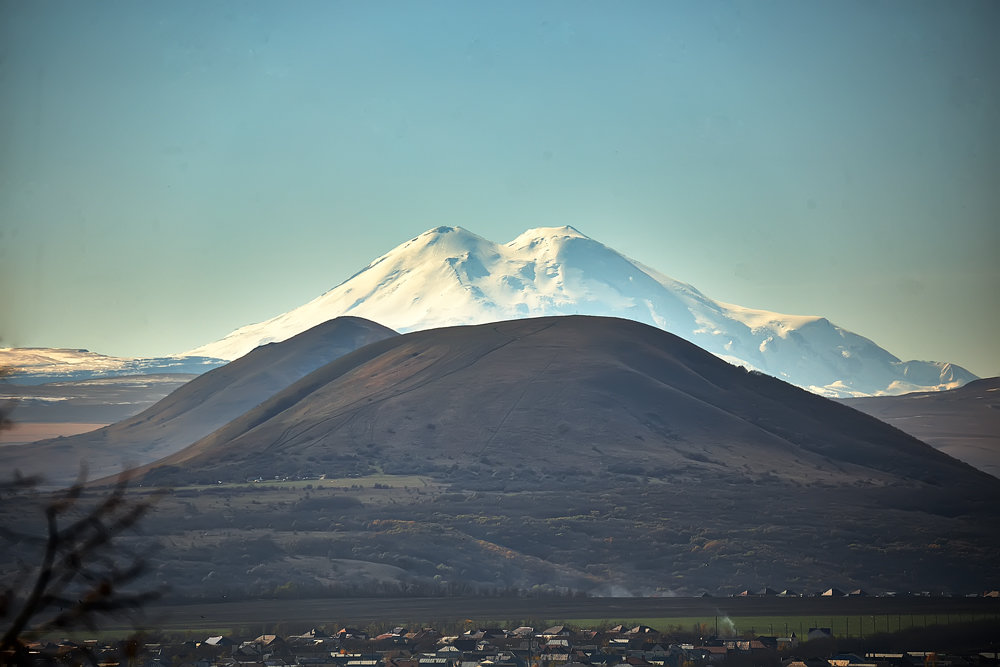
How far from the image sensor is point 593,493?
18850 centimetres

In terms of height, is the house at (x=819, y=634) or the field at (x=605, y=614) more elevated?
the house at (x=819, y=634)

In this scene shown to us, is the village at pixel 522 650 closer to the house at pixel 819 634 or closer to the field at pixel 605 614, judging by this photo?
the house at pixel 819 634

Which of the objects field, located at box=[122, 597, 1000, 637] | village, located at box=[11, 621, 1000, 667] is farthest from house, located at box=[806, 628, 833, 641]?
field, located at box=[122, 597, 1000, 637]

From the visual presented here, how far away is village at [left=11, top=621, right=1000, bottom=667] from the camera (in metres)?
92.6

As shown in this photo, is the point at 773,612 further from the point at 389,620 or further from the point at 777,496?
the point at 777,496

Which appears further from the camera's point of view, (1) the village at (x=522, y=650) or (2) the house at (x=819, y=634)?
(2) the house at (x=819, y=634)

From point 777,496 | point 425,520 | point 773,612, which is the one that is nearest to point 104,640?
point 773,612

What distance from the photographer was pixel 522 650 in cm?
9956

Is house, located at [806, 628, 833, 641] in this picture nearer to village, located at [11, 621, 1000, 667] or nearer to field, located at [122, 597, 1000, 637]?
village, located at [11, 621, 1000, 667]

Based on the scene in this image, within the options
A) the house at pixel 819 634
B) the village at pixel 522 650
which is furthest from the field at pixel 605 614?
the village at pixel 522 650

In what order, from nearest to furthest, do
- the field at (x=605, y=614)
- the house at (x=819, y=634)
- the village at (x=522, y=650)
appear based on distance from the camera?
the village at (x=522, y=650)
the house at (x=819, y=634)
the field at (x=605, y=614)

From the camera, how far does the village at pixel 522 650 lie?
304 feet

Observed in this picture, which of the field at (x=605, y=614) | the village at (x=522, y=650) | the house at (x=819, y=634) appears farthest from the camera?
the field at (x=605, y=614)

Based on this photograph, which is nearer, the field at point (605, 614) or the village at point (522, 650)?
the village at point (522, 650)
